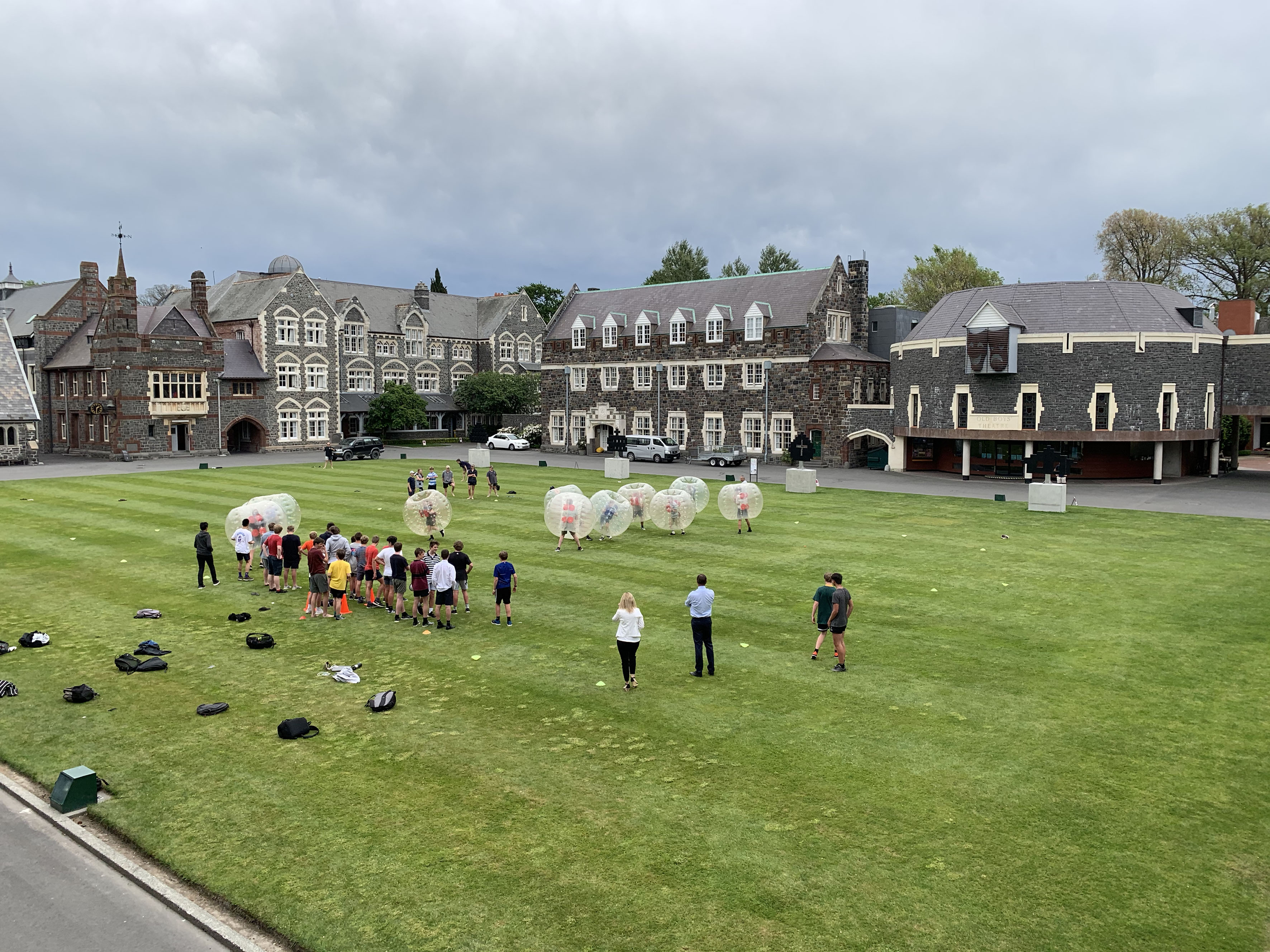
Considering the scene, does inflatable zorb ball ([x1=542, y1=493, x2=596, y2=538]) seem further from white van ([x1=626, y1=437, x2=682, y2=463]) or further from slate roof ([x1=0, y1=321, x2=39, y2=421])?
slate roof ([x1=0, y1=321, x2=39, y2=421])

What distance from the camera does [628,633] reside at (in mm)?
15312

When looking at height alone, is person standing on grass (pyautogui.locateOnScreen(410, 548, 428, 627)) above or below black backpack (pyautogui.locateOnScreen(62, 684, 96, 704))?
above

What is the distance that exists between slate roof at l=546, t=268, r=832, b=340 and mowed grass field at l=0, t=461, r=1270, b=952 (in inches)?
1582

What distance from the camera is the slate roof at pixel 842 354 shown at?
59312mm

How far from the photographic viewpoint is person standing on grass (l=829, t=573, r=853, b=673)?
16219mm

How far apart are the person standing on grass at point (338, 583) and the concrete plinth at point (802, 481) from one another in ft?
87.4

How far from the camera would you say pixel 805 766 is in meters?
12.5

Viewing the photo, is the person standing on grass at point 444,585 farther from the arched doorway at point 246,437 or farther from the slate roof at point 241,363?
the arched doorway at point 246,437

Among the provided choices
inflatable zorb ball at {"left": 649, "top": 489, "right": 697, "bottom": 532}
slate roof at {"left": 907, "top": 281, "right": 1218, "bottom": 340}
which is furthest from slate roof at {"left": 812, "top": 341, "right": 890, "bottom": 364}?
inflatable zorb ball at {"left": 649, "top": 489, "right": 697, "bottom": 532}

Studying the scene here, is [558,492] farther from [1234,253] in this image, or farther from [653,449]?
[1234,253]

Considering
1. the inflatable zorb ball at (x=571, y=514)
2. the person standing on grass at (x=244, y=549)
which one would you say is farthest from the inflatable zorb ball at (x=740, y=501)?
the person standing on grass at (x=244, y=549)

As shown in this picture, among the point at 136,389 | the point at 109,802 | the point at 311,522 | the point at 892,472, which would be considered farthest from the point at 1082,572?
the point at 136,389

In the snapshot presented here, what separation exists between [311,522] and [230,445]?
47700 millimetres

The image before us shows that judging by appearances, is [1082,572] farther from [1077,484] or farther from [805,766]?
[1077,484]
